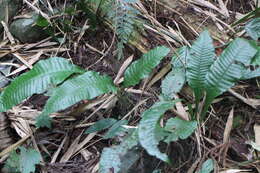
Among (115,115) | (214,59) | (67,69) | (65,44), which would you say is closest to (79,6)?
(65,44)

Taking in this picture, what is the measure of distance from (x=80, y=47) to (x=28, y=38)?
276mm

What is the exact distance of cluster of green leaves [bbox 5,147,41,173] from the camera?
1387mm

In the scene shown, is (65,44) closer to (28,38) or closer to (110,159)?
(28,38)

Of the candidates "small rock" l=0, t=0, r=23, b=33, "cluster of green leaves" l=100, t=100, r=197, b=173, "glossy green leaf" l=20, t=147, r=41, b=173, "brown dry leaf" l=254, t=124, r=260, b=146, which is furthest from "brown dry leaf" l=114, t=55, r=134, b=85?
"small rock" l=0, t=0, r=23, b=33

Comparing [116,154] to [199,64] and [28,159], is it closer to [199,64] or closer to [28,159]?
[28,159]

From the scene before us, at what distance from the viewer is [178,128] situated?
1325 millimetres

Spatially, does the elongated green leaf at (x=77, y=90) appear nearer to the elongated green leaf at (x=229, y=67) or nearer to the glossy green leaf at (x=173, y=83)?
the glossy green leaf at (x=173, y=83)

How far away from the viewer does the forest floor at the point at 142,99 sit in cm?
138

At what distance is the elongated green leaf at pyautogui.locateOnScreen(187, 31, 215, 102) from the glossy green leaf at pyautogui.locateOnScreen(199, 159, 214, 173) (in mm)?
232

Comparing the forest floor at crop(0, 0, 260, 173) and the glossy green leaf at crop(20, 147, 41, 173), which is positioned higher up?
the forest floor at crop(0, 0, 260, 173)

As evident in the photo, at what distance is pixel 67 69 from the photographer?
148cm

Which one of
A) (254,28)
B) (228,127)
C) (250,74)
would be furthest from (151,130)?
(254,28)

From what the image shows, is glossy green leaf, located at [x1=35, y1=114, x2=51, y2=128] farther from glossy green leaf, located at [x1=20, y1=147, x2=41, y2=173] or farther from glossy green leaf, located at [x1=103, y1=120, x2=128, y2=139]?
glossy green leaf, located at [x1=103, y1=120, x2=128, y2=139]

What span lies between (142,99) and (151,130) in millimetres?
318
